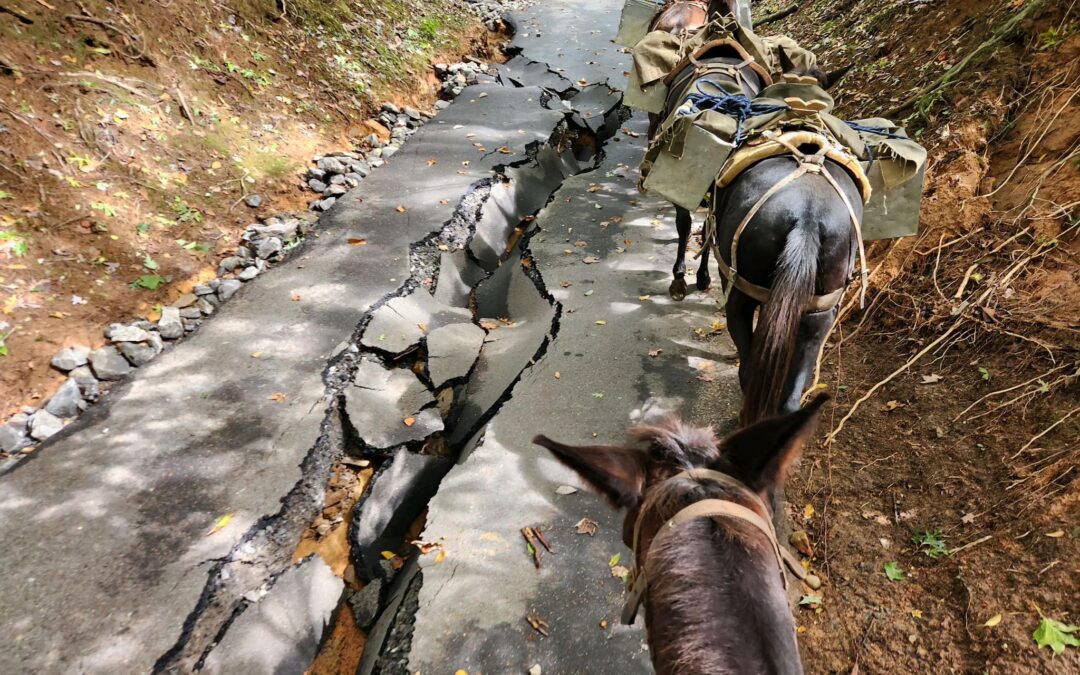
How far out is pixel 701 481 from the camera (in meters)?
1.39

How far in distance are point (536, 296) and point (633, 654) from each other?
3163 millimetres

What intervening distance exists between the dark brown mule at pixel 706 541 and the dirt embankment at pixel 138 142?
393 cm

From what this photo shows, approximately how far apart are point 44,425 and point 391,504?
2150 mm

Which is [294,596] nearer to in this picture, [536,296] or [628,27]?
[536,296]

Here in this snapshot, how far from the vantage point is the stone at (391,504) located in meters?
3.20

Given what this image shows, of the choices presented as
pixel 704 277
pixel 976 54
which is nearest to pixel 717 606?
pixel 704 277

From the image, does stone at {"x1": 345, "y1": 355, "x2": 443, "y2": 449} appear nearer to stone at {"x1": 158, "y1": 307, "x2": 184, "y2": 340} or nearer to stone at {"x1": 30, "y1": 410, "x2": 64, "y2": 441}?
stone at {"x1": 158, "y1": 307, "x2": 184, "y2": 340}

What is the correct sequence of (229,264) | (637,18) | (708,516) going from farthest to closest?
(637,18) → (229,264) → (708,516)

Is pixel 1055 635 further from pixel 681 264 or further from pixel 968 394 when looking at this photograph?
pixel 681 264

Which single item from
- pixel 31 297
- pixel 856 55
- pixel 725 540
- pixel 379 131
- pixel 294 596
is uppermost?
pixel 856 55

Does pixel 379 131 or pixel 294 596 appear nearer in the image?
pixel 294 596

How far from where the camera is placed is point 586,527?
3.01m

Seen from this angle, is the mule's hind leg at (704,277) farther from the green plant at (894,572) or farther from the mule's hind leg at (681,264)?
the green plant at (894,572)

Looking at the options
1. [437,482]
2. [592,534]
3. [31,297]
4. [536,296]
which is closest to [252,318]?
[31,297]
